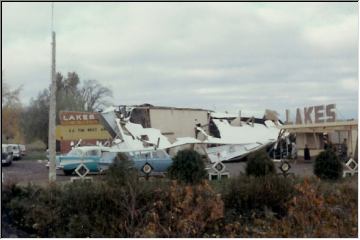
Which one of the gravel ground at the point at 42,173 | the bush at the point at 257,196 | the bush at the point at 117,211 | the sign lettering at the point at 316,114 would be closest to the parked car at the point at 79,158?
the gravel ground at the point at 42,173

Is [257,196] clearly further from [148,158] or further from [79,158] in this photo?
[79,158]

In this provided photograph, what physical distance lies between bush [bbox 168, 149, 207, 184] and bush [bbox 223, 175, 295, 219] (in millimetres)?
2821

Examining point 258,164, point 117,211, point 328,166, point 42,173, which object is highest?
point 258,164

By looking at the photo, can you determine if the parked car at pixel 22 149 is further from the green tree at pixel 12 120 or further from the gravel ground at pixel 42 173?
the gravel ground at pixel 42 173

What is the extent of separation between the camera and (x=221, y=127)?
693 inches

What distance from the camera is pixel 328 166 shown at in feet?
39.8

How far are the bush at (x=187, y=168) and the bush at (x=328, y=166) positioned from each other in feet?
10.1

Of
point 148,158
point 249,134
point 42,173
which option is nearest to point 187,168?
point 148,158

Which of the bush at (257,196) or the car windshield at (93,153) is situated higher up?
the car windshield at (93,153)

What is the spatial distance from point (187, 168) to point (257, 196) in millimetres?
3229

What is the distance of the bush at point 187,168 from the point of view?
10.8 metres

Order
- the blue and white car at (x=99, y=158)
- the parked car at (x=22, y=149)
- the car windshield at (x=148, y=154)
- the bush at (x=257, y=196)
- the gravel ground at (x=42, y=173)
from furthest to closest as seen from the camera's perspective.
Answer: the parked car at (x=22, y=149)
the car windshield at (x=148, y=154)
the blue and white car at (x=99, y=158)
the gravel ground at (x=42, y=173)
the bush at (x=257, y=196)

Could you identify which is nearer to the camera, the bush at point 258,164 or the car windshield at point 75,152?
the bush at point 258,164

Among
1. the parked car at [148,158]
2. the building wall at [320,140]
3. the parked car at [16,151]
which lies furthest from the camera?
the parked car at [16,151]
